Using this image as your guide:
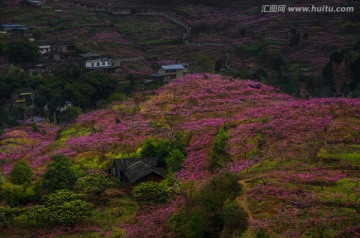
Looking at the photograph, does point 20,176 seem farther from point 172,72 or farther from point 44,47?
point 44,47

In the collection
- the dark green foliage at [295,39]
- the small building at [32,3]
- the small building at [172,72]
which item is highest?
the small building at [32,3]

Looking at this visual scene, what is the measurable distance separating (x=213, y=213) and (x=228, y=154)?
13604 mm

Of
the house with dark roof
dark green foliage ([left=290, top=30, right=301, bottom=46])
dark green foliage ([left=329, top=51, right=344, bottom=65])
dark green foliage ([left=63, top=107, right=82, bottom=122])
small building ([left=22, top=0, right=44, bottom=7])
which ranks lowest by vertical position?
dark green foliage ([left=63, top=107, right=82, bottom=122])

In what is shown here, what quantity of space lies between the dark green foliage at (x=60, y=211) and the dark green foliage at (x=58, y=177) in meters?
3.44

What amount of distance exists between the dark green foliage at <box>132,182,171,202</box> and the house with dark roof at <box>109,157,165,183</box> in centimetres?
305

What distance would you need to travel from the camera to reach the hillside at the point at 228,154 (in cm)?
3472

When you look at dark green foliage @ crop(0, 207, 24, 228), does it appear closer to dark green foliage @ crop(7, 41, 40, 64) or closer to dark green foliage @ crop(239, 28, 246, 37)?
dark green foliage @ crop(7, 41, 40, 64)

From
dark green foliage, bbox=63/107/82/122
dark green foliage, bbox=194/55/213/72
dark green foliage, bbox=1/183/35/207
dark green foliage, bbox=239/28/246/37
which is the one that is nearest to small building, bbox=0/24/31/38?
dark green foliage, bbox=194/55/213/72

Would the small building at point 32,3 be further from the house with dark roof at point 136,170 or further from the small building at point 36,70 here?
the house with dark roof at point 136,170

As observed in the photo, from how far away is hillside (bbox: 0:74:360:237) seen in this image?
34.7 m

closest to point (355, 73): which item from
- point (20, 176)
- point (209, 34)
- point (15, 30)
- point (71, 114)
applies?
point (71, 114)

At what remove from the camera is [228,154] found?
160ft

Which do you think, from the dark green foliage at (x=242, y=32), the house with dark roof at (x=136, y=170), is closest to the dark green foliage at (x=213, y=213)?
the house with dark roof at (x=136, y=170)

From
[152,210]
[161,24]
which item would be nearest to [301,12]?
[161,24]
